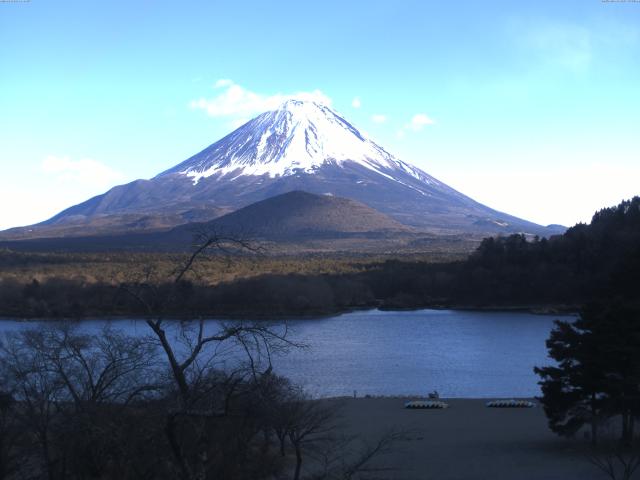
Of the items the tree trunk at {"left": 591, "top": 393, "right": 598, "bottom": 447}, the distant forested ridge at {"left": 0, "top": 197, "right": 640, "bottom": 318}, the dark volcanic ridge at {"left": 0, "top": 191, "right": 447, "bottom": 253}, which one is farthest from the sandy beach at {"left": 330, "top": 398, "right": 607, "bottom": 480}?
the dark volcanic ridge at {"left": 0, "top": 191, "right": 447, "bottom": 253}

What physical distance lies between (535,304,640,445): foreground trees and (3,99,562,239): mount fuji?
90.3 metres

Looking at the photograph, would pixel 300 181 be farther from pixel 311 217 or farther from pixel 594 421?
pixel 594 421

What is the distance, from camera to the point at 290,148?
127312 millimetres

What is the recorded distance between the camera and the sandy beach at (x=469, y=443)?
10758mm

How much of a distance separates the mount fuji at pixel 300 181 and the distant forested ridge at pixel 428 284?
54.7 meters

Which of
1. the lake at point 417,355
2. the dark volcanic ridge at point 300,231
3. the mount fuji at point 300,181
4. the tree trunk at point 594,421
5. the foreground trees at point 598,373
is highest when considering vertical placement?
the mount fuji at point 300,181

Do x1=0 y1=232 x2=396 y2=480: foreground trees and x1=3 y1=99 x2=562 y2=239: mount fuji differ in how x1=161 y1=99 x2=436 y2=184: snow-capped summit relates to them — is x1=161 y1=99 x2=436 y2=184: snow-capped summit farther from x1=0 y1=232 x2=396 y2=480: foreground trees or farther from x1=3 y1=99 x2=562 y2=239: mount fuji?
x1=0 y1=232 x2=396 y2=480: foreground trees

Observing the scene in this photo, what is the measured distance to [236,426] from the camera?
650cm

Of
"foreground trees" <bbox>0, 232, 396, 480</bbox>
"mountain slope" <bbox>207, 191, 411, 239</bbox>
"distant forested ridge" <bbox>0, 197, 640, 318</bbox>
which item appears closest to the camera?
"foreground trees" <bbox>0, 232, 396, 480</bbox>

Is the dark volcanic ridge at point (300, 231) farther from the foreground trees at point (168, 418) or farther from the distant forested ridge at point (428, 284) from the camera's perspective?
A: the foreground trees at point (168, 418)

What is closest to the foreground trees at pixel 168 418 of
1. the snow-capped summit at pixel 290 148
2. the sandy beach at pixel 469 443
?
the sandy beach at pixel 469 443

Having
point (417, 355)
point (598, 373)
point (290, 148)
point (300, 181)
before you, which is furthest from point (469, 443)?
point (290, 148)

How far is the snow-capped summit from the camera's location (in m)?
126

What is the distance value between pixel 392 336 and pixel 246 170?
319 ft
